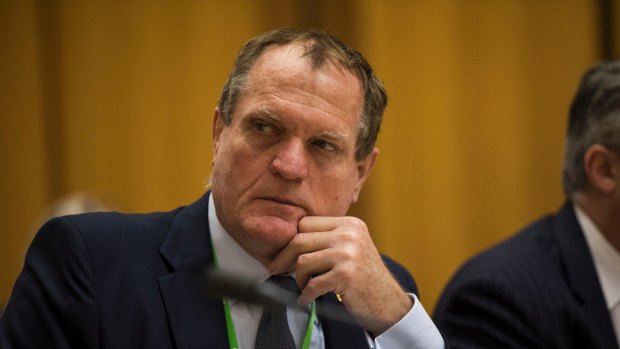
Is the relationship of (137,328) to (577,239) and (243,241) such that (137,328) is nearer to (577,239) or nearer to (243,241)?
(243,241)

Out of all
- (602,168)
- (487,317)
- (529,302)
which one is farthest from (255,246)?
(602,168)

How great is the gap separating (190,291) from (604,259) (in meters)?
1.58

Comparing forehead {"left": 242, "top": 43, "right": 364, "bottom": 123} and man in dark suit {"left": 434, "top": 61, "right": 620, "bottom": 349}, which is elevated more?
forehead {"left": 242, "top": 43, "right": 364, "bottom": 123}

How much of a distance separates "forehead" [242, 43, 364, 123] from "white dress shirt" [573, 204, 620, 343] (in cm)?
125

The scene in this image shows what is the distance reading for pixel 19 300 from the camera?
1.70 m

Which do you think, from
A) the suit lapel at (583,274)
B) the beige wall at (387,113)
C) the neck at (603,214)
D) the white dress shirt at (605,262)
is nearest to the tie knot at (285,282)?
the suit lapel at (583,274)

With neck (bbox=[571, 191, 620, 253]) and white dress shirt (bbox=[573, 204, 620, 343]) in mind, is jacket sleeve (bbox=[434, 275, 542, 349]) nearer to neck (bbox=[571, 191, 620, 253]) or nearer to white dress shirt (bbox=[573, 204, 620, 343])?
white dress shirt (bbox=[573, 204, 620, 343])

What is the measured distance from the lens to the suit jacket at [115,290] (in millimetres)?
1673

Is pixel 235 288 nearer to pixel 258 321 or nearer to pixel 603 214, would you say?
pixel 258 321

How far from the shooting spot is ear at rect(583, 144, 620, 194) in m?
2.84

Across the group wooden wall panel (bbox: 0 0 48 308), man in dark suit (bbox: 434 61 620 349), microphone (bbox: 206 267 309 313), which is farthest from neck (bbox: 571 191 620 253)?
wooden wall panel (bbox: 0 0 48 308)

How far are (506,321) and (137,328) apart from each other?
1250 mm

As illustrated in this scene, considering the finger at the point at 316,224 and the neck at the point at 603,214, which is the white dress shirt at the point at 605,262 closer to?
the neck at the point at 603,214

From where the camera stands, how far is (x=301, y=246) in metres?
1.80
